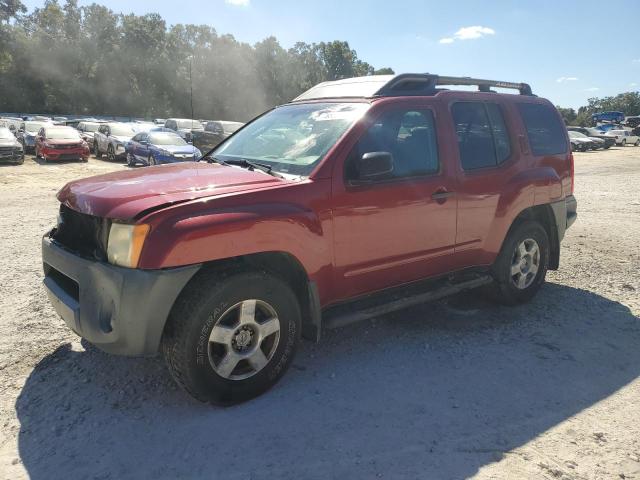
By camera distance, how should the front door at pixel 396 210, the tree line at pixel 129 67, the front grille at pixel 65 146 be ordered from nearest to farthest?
the front door at pixel 396 210
the front grille at pixel 65 146
the tree line at pixel 129 67

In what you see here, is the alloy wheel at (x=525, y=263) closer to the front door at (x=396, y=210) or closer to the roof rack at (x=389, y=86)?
the front door at (x=396, y=210)

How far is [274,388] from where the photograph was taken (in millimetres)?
3273

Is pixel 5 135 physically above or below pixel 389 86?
above

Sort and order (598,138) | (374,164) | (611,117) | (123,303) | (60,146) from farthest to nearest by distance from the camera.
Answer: (611,117) → (598,138) → (60,146) → (374,164) → (123,303)

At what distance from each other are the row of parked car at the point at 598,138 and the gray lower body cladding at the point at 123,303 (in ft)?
111

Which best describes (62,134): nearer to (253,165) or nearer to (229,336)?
(253,165)

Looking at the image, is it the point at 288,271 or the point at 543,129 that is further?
the point at 543,129

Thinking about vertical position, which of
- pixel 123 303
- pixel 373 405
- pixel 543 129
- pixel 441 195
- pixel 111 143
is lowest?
pixel 373 405

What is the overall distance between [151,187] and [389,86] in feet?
6.44

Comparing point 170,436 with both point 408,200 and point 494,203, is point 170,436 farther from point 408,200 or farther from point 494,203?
point 494,203

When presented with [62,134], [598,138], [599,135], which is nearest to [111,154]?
[62,134]

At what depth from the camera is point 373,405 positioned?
10.1ft

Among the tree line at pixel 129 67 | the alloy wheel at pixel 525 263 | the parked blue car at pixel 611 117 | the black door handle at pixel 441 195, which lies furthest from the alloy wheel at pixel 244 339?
the parked blue car at pixel 611 117

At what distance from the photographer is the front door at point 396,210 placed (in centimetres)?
335
